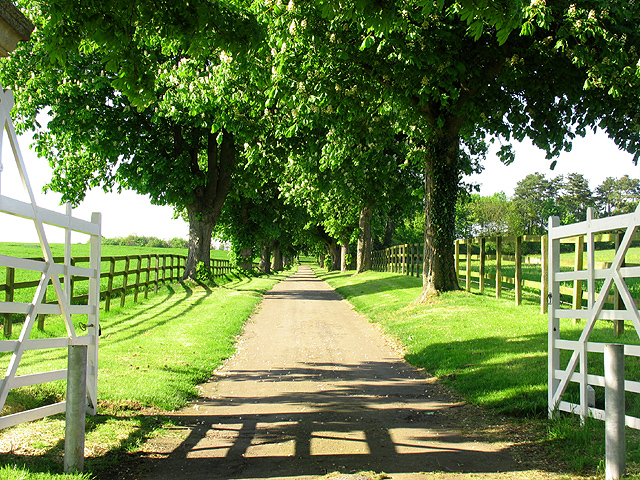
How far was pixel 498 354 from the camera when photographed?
8680 mm

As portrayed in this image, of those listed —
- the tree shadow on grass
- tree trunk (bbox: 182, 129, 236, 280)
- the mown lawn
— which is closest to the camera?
the tree shadow on grass

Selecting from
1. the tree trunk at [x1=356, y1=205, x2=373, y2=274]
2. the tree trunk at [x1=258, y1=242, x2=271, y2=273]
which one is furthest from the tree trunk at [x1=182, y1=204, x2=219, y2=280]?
the tree trunk at [x1=258, y1=242, x2=271, y2=273]

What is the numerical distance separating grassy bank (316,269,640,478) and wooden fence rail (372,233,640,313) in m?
0.62

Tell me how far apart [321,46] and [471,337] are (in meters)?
7.54

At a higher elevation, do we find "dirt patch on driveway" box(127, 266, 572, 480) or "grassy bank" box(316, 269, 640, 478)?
"grassy bank" box(316, 269, 640, 478)

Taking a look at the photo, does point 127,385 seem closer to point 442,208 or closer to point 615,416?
point 615,416

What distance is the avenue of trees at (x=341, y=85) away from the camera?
697 cm

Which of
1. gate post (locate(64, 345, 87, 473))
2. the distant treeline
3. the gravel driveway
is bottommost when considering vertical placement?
the gravel driveway

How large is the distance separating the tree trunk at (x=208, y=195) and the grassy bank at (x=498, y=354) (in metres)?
11.7

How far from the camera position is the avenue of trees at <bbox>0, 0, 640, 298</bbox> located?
6973 millimetres

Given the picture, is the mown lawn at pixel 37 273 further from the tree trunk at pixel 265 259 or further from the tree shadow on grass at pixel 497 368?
the tree trunk at pixel 265 259

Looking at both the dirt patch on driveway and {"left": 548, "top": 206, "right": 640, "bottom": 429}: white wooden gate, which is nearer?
the dirt patch on driveway

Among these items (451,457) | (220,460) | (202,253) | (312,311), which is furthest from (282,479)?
(202,253)

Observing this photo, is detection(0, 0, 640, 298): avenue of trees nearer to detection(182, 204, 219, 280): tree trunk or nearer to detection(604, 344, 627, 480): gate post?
detection(182, 204, 219, 280): tree trunk
